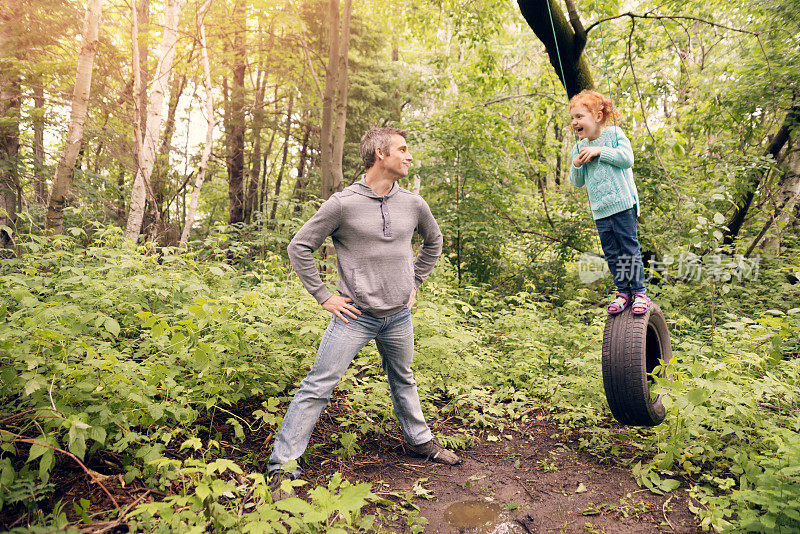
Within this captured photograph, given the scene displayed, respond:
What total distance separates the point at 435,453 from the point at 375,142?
2460 millimetres

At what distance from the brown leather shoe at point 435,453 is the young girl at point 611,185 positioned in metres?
1.72

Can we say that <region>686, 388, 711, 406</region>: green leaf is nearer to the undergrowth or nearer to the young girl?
the undergrowth

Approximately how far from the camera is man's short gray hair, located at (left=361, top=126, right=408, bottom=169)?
3.01 m

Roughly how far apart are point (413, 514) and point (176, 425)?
5.75ft

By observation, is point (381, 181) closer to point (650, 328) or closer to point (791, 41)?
point (650, 328)

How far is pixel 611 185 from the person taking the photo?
332 centimetres

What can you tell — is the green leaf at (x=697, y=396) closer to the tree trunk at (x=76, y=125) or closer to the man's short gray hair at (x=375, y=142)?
the man's short gray hair at (x=375, y=142)

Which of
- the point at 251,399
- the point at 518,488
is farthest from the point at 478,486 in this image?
the point at 251,399

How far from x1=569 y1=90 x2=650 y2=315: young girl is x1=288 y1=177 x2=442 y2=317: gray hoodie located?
1.52 meters

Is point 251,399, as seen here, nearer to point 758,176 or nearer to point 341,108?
point 341,108

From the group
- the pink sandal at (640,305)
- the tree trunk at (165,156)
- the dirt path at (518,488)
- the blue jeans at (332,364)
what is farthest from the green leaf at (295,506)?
the tree trunk at (165,156)

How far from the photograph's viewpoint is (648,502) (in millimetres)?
2955

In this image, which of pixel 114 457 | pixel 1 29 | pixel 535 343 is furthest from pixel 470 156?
pixel 1 29

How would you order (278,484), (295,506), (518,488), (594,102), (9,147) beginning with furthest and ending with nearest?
1. (9,147)
2. (594,102)
3. (518,488)
4. (278,484)
5. (295,506)
